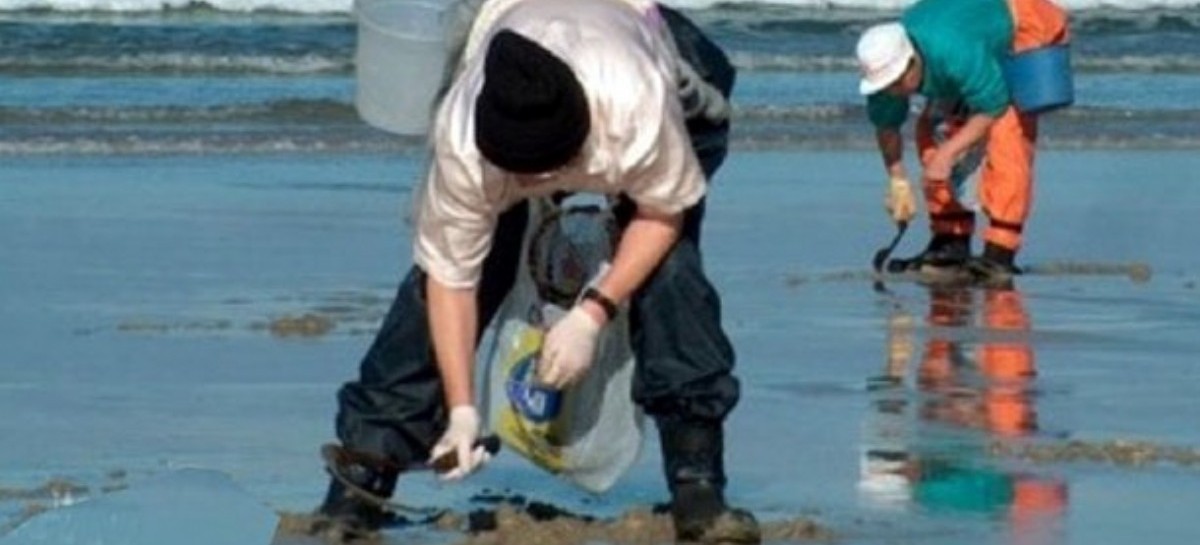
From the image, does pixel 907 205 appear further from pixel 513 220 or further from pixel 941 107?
pixel 513 220

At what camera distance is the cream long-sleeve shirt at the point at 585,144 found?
6141 mm

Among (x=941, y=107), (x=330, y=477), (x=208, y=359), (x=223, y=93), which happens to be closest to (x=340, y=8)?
(x=223, y=93)

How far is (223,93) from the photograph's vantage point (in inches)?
864

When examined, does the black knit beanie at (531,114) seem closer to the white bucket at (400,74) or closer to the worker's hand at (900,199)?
the white bucket at (400,74)

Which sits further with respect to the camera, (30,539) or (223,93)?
(223,93)

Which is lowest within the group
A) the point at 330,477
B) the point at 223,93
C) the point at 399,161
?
the point at 223,93

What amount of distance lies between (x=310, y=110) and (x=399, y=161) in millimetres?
3601

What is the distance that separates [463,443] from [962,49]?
16.1ft

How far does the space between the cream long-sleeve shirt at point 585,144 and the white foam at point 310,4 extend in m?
23.6

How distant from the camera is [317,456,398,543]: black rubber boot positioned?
6.63 meters

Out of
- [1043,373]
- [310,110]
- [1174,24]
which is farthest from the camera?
[1174,24]

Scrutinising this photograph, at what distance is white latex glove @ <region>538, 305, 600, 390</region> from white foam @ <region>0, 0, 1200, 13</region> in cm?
2365

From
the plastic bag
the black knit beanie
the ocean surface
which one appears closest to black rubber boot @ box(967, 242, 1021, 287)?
the plastic bag

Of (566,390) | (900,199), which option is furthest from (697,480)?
(900,199)
